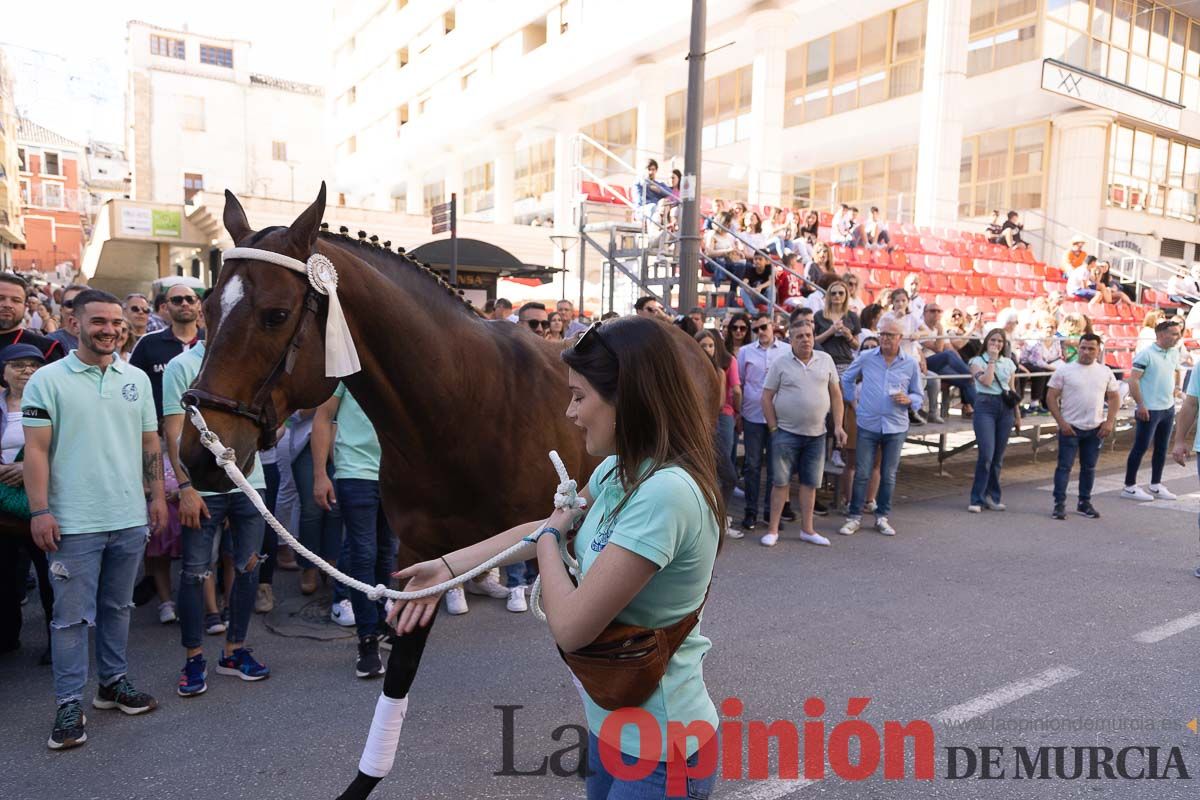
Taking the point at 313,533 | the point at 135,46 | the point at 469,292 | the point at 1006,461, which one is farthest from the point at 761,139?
the point at 135,46

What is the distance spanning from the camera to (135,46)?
42.0 meters

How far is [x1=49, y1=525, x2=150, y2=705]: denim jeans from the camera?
3391 millimetres

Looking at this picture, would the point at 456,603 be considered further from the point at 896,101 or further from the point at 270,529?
the point at 896,101

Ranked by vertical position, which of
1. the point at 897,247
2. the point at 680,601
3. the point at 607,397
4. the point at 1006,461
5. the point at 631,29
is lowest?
the point at 1006,461

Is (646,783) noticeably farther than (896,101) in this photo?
No

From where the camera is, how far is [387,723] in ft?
9.33

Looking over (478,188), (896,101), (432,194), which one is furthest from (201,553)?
(432,194)

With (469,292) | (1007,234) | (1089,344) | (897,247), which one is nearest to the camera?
(1089,344)

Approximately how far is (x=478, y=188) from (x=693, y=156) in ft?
104

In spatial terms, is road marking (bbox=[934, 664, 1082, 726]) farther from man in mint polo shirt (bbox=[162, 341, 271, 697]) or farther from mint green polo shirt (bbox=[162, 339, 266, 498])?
mint green polo shirt (bbox=[162, 339, 266, 498])

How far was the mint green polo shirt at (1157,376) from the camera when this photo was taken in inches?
340

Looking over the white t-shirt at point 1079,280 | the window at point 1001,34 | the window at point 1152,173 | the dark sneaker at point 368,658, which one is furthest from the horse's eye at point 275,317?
the window at point 1152,173

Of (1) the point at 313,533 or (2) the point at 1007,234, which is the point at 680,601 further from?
(2) the point at 1007,234

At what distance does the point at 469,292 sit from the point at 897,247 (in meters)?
9.61
